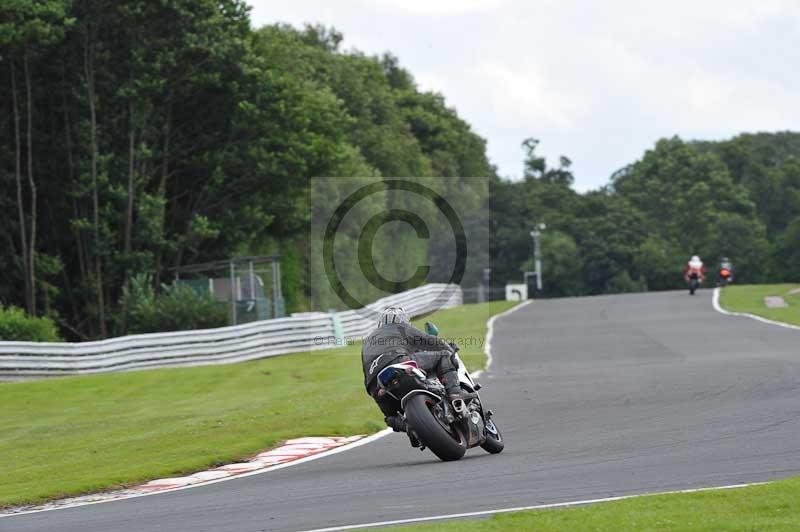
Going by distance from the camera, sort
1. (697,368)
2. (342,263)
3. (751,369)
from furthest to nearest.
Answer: (342,263) < (697,368) < (751,369)

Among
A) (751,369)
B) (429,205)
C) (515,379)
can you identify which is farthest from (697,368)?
(429,205)

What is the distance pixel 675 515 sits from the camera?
800cm

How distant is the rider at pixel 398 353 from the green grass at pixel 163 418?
2.19 meters

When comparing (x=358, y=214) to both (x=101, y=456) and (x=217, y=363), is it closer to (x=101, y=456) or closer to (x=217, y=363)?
(x=217, y=363)

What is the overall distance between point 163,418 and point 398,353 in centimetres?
806

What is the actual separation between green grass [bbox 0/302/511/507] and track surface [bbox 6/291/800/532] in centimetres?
140

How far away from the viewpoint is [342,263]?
63.2m

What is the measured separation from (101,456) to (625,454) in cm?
649

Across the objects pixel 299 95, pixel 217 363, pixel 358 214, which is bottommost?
pixel 217 363

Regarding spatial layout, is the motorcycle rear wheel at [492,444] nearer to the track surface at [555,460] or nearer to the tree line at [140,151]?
the track surface at [555,460]

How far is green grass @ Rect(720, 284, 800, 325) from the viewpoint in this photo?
35.2m

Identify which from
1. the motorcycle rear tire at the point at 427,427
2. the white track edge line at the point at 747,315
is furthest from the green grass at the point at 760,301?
the motorcycle rear tire at the point at 427,427

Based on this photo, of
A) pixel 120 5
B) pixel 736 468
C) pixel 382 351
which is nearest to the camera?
pixel 736 468

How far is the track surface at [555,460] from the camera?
9.50 meters
